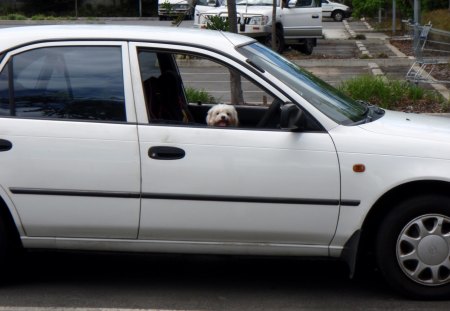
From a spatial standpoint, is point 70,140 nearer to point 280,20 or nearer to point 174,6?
point 174,6

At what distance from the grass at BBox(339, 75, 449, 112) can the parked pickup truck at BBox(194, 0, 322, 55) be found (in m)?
8.53

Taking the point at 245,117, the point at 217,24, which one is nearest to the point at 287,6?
the point at 217,24

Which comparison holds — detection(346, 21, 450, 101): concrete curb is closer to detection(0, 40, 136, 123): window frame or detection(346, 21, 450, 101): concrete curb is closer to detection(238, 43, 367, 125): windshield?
detection(238, 43, 367, 125): windshield

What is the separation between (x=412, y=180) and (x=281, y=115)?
2.88 feet

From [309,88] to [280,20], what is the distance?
1742 centimetres

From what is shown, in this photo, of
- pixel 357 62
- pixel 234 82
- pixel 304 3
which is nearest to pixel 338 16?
pixel 304 3

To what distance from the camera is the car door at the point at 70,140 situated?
5305 mm

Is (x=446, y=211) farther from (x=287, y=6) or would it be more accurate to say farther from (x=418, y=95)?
(x=287, y=6)

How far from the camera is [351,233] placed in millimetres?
5273

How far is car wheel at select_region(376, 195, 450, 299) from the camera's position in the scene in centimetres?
525

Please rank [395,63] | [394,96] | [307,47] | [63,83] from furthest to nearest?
[307,47] → [395,63] → [394,96] → [63,83]

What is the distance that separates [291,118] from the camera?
5223mm

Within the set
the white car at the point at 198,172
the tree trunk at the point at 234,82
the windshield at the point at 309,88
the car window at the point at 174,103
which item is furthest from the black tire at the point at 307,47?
the white car at the point at 198,172

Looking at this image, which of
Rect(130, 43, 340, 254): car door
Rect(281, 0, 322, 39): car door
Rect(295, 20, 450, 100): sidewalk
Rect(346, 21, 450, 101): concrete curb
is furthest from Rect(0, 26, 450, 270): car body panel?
Rect(281, 0, 322, 39): car door
